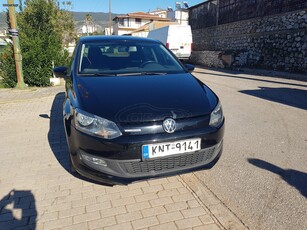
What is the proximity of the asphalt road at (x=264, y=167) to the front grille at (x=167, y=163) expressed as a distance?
480 mm

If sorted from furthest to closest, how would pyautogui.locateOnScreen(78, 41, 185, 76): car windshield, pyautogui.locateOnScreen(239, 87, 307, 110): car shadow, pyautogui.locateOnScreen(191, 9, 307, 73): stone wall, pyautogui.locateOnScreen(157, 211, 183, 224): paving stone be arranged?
pyautogui.locateOnScreen(191, 9, 307, 73): stone wall
pyautogui.locateOnScreen(239, 87, 307, 110): car shadow
pyautogui.locateOnScreen(78, 41, 185, 76): car windshield
pyautogui.locateOnScreen(157, 211, 183, 224): paving stone

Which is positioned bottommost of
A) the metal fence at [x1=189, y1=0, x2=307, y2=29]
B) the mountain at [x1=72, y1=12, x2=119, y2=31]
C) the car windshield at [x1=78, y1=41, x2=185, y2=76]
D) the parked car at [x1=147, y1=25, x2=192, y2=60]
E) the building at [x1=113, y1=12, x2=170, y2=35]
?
the car windshield at [x1=78, y1=41, x2=185, y2=76]

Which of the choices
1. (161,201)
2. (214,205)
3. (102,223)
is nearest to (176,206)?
(161,201)

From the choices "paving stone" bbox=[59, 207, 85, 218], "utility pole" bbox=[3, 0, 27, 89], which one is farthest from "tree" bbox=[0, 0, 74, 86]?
"paving stone" bbox=[59, 207, 85, 218]

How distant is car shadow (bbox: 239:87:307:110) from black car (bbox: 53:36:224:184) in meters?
4.59

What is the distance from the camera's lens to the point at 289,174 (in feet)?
10.7

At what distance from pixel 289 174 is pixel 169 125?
1.78 metres

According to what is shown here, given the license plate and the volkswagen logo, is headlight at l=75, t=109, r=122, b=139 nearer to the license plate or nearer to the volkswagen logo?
the license plate

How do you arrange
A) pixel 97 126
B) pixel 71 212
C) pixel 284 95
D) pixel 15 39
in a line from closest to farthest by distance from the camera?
pixel 97 126
pixel 71 212
pixel 284 95
pixel 15 39

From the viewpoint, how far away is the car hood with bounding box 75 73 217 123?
8.46 ft

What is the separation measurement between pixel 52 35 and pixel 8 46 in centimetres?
163

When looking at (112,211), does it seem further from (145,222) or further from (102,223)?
(145,222)

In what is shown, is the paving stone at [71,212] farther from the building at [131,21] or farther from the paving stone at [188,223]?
the building at [131,21]

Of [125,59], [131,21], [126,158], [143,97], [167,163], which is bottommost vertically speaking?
[167,163]
